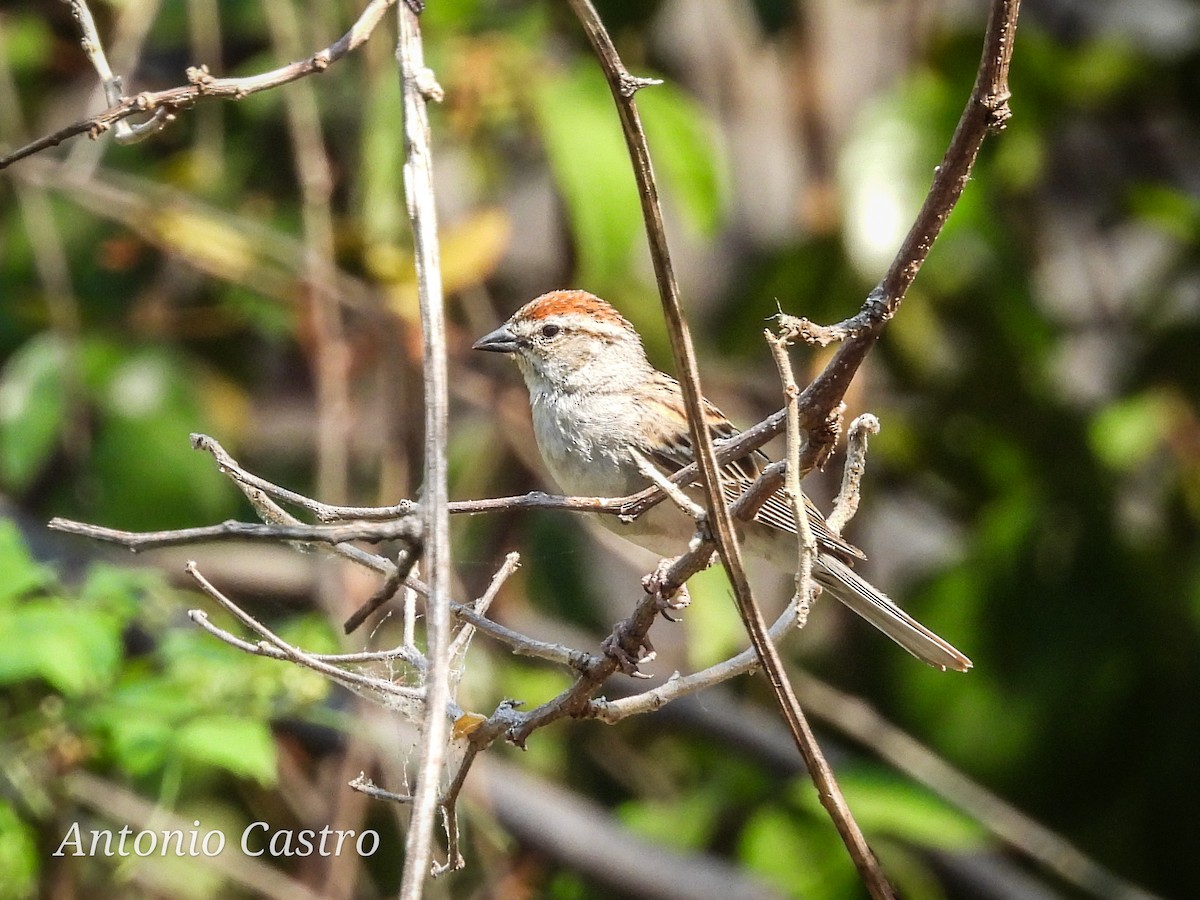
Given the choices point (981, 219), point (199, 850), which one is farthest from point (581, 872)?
point (981, 219)

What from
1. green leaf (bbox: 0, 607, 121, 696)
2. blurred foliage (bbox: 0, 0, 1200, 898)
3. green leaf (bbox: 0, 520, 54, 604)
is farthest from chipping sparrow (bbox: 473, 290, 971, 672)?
green leaf (bbox: 0, 520, 54, 604)

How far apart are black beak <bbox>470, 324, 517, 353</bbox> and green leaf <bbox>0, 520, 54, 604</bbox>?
1142 mm

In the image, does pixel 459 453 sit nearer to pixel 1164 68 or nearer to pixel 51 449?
pixel 51 449

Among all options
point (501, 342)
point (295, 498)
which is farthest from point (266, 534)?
point (501, 342)

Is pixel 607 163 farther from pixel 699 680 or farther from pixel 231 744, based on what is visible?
pixel 699 680

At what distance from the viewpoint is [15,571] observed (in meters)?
2.69

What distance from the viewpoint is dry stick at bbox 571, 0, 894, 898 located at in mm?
1274

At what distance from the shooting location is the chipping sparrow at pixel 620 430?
9.83 ft

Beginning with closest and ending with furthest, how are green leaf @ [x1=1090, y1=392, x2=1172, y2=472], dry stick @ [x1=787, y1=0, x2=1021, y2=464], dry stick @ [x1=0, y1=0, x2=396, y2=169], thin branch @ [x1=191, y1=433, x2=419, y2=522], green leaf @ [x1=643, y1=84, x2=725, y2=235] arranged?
dry stick @ [x1=787, y1=0, x2=1021, y2=464]
dry stick @ [x1=0, y1=0, x2=396, y2=169]
thin branch @ [x1=191, y1=433, x2=419, y2=522]
green leaf @ [x1=643, y1=84, x2=725, y2=235]
green leaf @ [x1=1090, y1=392, x2=1172, y2=472]

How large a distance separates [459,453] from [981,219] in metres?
1.86

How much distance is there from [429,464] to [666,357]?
10.4 ft

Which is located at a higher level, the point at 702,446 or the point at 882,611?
the point at 882,611

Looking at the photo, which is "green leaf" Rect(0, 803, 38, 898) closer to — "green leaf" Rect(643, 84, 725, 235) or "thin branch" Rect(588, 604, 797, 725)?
"thin branch" Rect(588, 604, 797, 725)

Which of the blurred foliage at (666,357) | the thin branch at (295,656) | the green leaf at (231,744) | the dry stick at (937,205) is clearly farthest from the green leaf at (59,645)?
the dry stick at (937,205)
